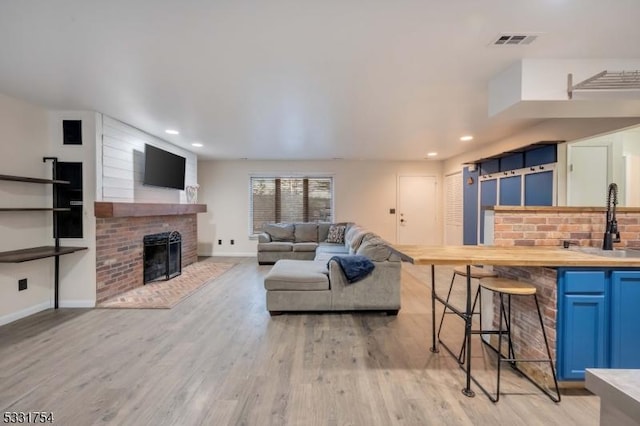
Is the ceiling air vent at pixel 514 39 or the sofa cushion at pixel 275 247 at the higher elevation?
the ceiling air vent at pixel 514 39

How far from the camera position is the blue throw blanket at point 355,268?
3.41 meters

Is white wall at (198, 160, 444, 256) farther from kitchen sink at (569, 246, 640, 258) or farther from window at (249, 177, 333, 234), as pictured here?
kitchen sink at (569, 246, 640, 258)

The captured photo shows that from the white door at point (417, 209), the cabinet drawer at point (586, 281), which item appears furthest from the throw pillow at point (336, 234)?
the cabinet drawer at point (586, 281)

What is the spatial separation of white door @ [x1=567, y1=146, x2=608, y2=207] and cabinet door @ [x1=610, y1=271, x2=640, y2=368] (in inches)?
82.8

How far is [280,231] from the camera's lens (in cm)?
674

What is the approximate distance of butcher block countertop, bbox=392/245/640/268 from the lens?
1939 mm

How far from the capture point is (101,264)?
3818 mm

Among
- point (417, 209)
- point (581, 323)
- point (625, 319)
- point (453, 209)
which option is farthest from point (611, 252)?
point (417, 209)

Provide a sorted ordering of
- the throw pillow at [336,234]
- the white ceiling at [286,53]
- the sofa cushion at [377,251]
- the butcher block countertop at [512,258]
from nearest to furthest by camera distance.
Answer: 1. the white ceiling at [286,53]
2. the butcher block countertop at [512,258]
3. the sofa cushion at [377,251]
4. the throw pillow at [336,234]

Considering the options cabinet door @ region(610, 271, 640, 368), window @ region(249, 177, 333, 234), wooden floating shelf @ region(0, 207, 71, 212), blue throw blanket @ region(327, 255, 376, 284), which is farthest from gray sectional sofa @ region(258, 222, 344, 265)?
cabinet door @ region(610, 271, 640, 368)

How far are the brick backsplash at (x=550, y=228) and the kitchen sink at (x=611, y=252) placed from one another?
0.36ft

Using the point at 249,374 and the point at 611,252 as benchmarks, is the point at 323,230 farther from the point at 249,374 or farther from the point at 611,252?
the point at 611,252

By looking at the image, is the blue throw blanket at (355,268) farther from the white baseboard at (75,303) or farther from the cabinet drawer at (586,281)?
the white baseboard at (75,303)

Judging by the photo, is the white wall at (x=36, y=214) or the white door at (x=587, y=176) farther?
the white door at (x=587, y=176)
